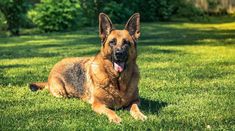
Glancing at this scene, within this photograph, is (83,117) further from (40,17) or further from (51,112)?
(40,17)

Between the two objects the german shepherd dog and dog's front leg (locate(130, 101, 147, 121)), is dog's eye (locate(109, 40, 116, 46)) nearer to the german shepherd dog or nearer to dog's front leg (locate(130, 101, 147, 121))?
the german shepherd dog

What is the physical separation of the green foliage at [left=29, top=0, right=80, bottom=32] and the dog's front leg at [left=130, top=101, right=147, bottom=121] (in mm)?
19999

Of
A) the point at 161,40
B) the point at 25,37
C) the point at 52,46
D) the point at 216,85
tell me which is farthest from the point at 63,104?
the point at 25,37

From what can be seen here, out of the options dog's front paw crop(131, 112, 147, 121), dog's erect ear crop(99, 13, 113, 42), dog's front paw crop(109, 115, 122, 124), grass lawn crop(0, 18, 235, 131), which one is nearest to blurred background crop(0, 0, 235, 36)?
grass lawn crop(0, 18, 235, 131)

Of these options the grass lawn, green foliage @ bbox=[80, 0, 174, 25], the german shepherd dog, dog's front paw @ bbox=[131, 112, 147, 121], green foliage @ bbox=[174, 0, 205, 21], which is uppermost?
the german shepherd dog

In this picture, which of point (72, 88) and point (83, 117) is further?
point (72, 88)

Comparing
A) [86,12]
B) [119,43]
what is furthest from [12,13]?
[119,43]

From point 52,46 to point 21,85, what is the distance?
9619 millimetres

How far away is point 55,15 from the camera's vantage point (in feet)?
91.3

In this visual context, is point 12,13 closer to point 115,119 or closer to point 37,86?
point 37,86

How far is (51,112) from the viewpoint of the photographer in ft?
26.8

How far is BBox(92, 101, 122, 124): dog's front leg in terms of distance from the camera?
7422 mm

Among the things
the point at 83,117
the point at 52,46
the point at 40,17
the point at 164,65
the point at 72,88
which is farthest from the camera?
the point at 40,17

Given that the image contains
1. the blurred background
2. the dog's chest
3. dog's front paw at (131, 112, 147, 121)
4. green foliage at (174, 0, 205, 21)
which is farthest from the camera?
green foliage at (174, 0, 205, 21)
